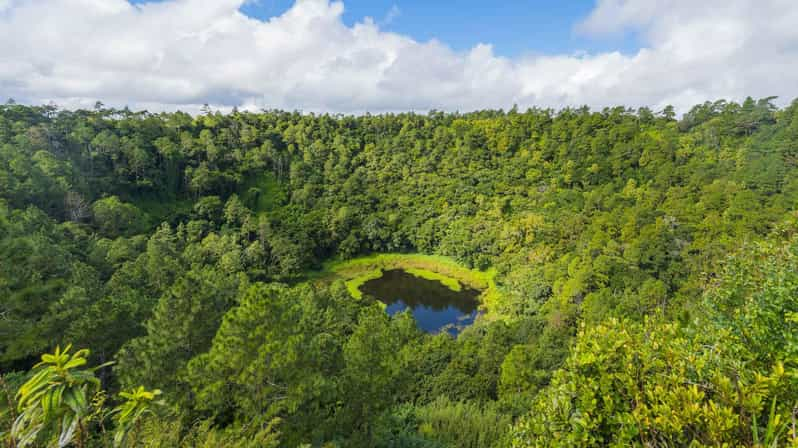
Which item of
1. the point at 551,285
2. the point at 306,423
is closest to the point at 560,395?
the point at 306,423

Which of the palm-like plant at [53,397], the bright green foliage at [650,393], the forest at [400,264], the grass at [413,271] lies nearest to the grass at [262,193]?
the forest at [400,264]

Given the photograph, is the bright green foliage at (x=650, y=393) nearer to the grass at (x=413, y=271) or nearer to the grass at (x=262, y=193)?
the grass at (x=413, y=271)

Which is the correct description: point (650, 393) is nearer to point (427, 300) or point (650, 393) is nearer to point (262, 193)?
point (427, 300)

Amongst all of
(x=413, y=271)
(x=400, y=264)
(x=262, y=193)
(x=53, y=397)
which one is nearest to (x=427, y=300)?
(x=413, y=271)

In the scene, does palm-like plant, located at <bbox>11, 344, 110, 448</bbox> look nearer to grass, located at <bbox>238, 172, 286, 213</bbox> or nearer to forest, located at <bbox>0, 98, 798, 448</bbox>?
forest, located at <bbox>0, 98, 798, 448</bbox>

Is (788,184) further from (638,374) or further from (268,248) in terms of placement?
(268,248)

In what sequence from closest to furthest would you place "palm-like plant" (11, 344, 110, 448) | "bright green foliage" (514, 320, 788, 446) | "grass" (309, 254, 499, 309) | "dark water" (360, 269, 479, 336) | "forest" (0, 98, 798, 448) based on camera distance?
"palm-like plant" (11, 344, 110, 448), "bright green foliage" (514, 320, 788, 446), "forest" (0, 98, 798, 448), "dark water" (360, 269, 479, 336), "grass" (309, 254, 499, 309)

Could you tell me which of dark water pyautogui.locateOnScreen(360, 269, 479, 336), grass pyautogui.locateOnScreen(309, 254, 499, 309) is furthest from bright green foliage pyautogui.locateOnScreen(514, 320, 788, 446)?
grass pyautogui.locateOnScreen(309, 254, 499, 309)
